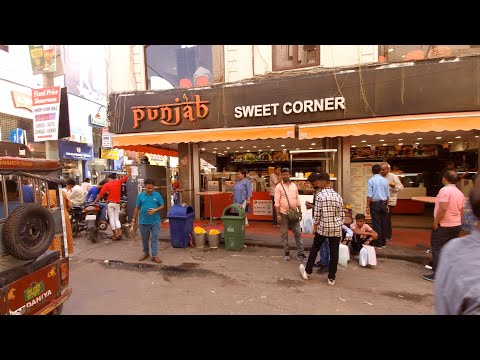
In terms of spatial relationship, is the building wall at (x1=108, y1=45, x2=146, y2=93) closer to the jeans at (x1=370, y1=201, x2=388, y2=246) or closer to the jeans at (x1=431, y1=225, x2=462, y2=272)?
the jeans at (x1=370, y1=201, x2=388, y2=246)

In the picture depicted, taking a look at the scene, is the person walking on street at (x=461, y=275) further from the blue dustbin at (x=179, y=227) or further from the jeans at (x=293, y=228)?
the blue dustbin at (x=179, y=227)

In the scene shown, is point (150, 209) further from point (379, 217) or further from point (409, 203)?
point (409, 203)

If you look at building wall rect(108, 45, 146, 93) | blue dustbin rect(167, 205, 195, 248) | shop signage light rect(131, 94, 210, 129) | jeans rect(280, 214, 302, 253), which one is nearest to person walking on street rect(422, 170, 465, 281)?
jeans rect(280, 214, 302, 253)

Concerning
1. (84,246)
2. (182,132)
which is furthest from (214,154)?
(84,246)

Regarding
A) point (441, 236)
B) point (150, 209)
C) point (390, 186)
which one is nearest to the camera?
point (441, 236)

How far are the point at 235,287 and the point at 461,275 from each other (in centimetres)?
395

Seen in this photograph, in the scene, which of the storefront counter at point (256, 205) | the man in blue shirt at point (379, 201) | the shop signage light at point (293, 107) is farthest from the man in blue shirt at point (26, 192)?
the man in blue shirt at point (379, 201)

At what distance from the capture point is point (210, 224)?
966 cm

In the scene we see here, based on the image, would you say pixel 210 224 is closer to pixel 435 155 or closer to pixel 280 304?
Result: pixel 280 304

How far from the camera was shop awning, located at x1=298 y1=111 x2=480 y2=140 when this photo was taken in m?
6.94

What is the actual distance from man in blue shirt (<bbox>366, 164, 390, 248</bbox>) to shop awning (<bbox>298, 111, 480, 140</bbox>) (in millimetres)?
1359

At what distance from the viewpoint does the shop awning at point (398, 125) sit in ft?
22.8

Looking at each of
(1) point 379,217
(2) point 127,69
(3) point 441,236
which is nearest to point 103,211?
(2) point 127,69

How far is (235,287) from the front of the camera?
4.74 metres
